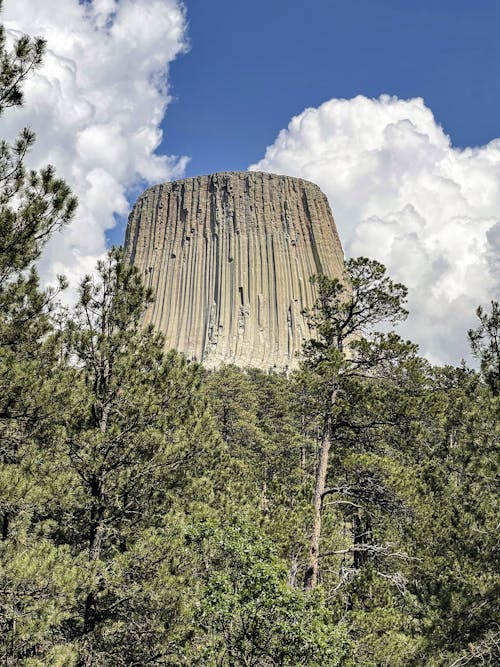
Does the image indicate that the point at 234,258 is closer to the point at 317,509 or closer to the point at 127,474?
the point at 317,509

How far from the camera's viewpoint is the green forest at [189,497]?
6352mm

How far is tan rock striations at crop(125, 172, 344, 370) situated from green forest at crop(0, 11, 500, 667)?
7898 centimetres

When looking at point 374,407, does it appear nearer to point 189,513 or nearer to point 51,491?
point 189,513

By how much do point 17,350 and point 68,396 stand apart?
3.03 ft

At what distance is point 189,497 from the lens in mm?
9508

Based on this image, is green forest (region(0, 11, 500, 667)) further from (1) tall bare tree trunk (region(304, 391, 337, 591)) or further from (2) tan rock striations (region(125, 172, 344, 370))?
(2) tan rock striations (region(125, 172, 344, 370))

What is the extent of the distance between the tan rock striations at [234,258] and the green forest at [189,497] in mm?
78983

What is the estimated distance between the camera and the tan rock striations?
9531 centimetres

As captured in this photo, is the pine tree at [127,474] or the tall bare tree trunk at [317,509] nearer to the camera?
the pine tree at [127,474]

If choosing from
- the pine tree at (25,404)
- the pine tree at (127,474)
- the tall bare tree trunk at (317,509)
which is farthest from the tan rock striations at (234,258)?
the pine tree at (25,404)

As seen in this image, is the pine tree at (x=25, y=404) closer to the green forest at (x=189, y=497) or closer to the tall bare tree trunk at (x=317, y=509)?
the green forest at (x=189, y=497)

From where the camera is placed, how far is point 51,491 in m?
6.64

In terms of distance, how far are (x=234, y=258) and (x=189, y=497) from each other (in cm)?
9370

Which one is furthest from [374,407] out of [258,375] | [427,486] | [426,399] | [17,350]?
[258,375]
